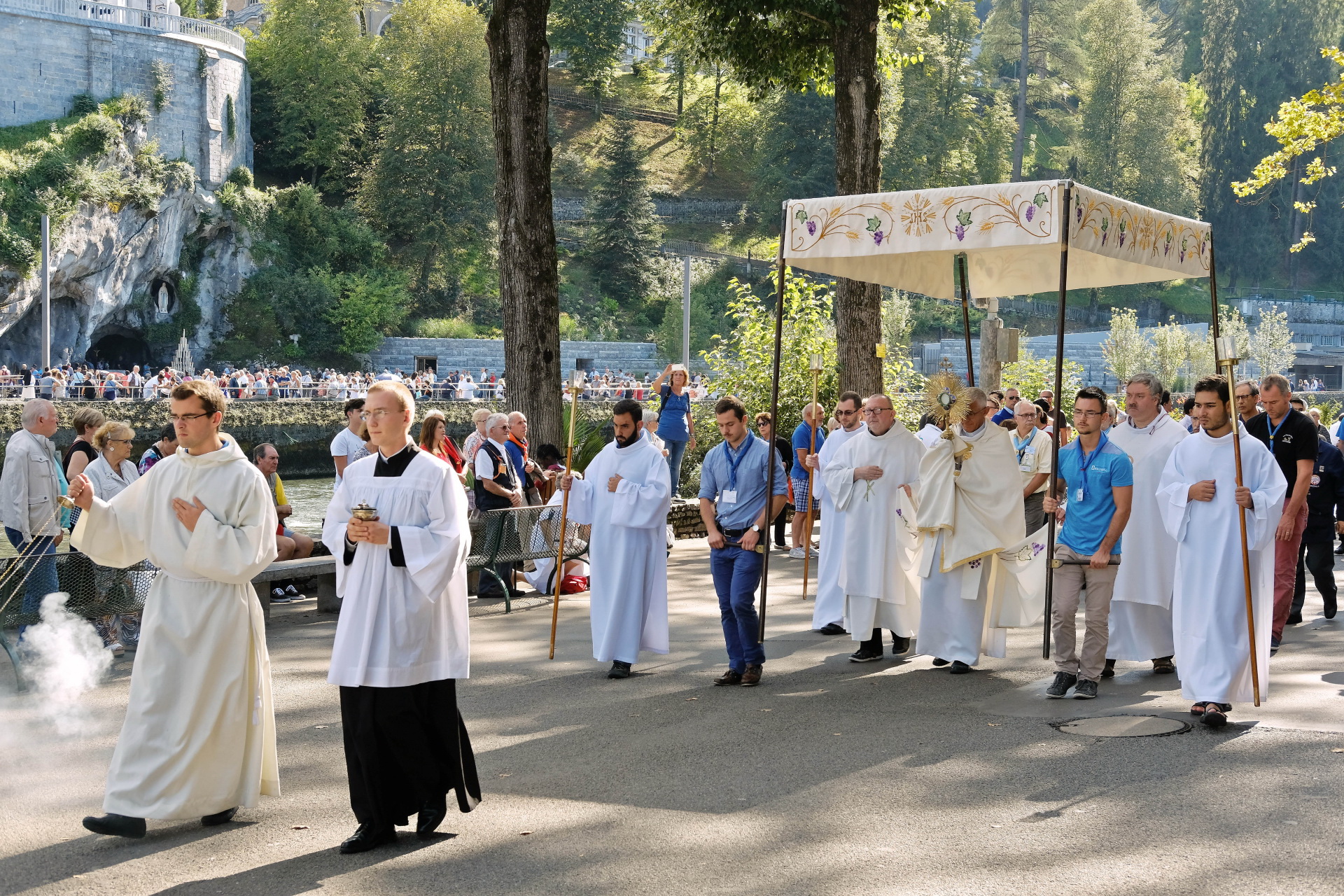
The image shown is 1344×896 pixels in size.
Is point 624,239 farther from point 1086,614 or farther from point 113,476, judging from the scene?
point 1086,614

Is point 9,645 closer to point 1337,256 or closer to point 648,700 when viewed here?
point 648,700

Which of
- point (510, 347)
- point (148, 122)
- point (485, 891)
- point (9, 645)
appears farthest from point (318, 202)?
point (485, 891)

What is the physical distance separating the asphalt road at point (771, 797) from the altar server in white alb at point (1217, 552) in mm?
285

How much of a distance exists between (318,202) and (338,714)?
5883 cm

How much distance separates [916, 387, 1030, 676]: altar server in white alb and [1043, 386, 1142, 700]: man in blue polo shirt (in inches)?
32.6

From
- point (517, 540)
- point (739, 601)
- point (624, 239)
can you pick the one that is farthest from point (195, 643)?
point (624, 239)

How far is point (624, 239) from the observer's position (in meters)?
67.2

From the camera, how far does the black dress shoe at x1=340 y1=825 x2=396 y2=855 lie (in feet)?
17.1

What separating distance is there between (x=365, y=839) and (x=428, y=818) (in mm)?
286

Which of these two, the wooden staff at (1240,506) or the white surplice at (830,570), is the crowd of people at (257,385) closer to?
the white surplice at (830,570)

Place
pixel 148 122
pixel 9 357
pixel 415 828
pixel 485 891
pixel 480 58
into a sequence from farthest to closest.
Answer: pixel 480 58, pixel 148 122, pixel 9 357, pixel 415 828, pixel 485 891

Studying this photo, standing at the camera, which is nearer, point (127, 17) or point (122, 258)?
point (122, 258)

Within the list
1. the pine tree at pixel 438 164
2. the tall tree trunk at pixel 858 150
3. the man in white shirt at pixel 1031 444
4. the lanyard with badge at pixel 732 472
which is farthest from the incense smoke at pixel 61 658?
the pine tree at pixel 438 164

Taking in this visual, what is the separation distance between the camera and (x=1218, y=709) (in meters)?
7.06
